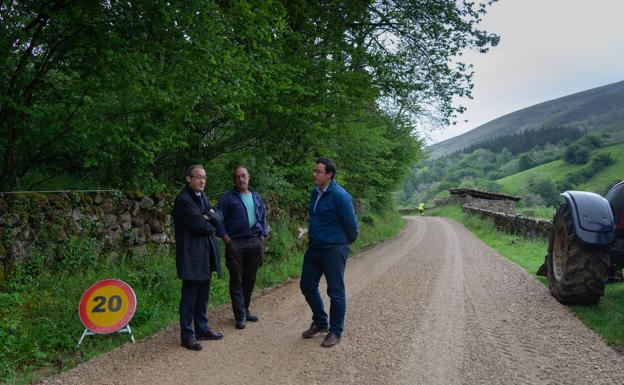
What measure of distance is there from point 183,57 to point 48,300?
10.7ft

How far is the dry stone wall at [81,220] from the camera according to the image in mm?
4602

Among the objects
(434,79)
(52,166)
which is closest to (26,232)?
(52,166)

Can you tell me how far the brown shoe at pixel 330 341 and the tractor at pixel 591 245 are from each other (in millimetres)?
3371

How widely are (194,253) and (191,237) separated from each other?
0.17 m


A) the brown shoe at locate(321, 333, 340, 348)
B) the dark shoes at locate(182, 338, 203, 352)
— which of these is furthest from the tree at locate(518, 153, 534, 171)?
the dark shoes at locate(182, 338, 203, 352)

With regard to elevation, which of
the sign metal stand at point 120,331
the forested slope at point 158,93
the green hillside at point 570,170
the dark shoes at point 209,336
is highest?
the forested slope at point 158,93

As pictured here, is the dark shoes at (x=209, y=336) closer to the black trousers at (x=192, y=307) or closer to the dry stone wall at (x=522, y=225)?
the black trousers at (x=192, y=307)

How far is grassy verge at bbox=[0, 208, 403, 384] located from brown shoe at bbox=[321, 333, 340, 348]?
195cm

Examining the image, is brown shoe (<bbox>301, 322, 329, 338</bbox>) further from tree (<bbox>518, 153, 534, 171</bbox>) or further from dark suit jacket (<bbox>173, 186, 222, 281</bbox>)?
tree (<bbox>518, 153, 534, 171</bbox>)

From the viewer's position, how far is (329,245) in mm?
4441

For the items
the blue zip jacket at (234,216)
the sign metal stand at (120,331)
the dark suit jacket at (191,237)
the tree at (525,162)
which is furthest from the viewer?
the tree at (525,162)

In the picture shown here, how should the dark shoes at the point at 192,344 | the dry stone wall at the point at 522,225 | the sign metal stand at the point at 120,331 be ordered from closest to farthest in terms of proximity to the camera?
the sign metal stand at the point at 120,331
the dark shoes at the point at 192,344
the dry stone wall at the point at 522,225

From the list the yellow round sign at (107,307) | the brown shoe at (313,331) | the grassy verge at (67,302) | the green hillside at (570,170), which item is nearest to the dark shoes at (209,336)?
the grassy verge at (67,302)

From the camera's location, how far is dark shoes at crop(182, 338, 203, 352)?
4090 mm
